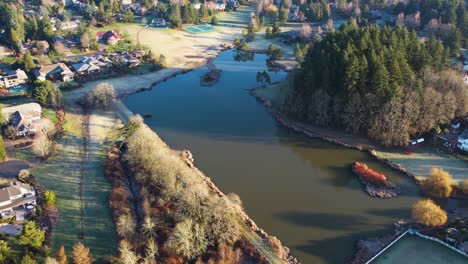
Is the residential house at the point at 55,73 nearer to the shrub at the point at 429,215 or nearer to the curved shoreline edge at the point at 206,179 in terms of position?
the curved shoreline edge at the point at 206,179

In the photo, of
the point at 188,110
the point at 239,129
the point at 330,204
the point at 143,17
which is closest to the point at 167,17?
the point at 143,17

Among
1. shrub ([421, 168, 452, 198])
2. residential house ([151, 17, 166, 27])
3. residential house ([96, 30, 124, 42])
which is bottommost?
shrub ([421, 168, 452, 198])

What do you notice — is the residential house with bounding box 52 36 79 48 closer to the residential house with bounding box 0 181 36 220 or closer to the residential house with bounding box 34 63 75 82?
the residential house with bounding box 34 63 75 82

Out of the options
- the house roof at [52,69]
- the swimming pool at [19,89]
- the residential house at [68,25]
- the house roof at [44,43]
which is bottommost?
the swimming pool at [19,89]

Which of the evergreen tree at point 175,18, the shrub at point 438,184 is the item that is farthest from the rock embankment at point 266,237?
the evergreen tree at point 175,18

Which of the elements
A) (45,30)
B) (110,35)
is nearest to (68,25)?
(45,30)

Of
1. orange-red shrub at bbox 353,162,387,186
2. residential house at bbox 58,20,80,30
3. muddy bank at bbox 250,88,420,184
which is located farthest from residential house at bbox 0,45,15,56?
orange-red shrub at bbox 353,162,387,186
